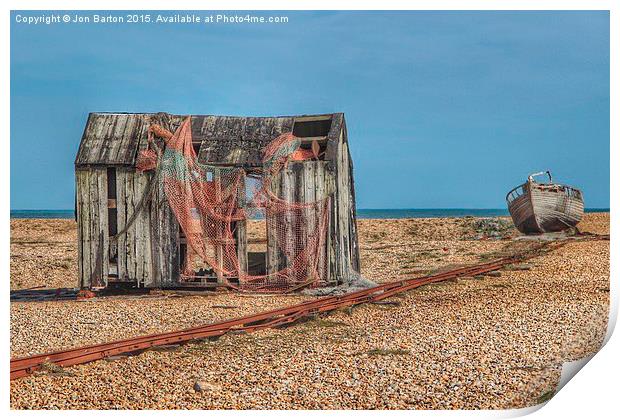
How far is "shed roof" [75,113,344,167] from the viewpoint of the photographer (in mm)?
16891

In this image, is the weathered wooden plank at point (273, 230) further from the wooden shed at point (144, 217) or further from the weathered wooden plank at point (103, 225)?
the weathered wooden plank at point (103, 225)

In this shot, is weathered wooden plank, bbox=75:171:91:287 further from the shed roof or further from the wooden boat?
the wooden boat

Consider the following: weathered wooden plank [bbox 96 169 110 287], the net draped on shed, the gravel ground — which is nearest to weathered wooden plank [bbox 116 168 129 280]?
weathered wooden plank [bbox 96 169 110 287]

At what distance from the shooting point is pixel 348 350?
10.7 metres

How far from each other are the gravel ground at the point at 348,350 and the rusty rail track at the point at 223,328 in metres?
0.25

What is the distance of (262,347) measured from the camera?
11016 millimetres

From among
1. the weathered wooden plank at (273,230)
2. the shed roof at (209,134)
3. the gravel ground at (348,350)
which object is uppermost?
the shed roof at (209,134)

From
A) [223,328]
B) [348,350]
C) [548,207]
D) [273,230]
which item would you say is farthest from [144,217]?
[548,207]

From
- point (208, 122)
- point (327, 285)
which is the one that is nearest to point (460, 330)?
point (327, 285)

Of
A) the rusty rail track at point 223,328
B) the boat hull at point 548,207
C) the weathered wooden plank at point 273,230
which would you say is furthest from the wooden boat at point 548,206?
the weathered wooden plank at point 273,230

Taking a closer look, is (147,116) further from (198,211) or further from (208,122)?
(198,211)

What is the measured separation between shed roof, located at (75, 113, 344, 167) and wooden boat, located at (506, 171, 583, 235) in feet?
58.8

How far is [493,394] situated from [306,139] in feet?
32.5

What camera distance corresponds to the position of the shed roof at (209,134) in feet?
55.4
